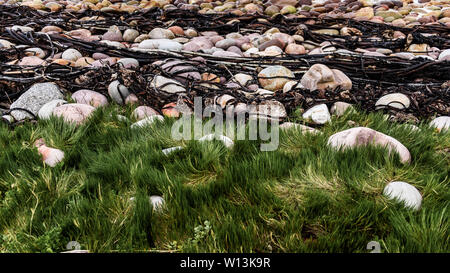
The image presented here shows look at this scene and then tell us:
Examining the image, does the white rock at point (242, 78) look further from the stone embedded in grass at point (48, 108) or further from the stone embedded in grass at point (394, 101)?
the stone embedded in grass at point (48, 108)

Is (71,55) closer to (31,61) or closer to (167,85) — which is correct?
(31,61)

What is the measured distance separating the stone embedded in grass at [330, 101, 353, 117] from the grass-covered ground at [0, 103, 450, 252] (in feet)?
1.43

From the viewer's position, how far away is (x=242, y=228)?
156 centimetres

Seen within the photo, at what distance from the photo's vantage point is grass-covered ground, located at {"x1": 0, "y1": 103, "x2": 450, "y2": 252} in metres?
1.53

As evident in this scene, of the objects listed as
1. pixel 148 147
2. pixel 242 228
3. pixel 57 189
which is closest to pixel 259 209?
pixel 242 228

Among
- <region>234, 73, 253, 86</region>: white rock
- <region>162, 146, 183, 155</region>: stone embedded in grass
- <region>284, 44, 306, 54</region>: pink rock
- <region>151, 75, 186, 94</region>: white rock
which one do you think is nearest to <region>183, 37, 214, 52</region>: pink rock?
<region>284, 44, 306, 54</region>: pink rock

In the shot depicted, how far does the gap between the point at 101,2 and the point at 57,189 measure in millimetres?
7389

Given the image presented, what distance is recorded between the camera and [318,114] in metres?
2.71

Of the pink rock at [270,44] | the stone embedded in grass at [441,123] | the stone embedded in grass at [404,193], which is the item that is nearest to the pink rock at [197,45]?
the pink rock at [270,44]

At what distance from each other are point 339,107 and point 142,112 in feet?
4.72

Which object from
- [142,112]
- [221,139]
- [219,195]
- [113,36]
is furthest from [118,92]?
[113,36]

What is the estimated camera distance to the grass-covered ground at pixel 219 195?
1.53 m

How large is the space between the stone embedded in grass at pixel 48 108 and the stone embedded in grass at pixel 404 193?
2.15 m
